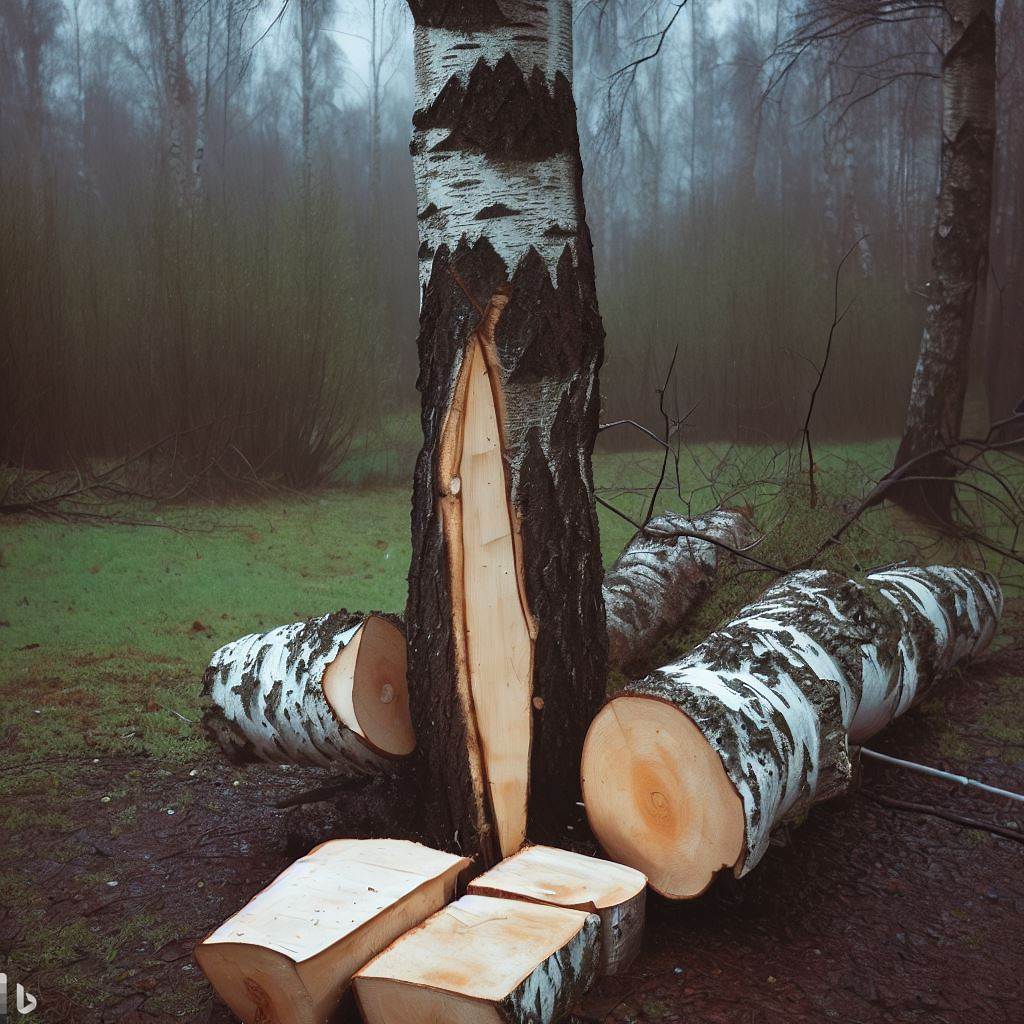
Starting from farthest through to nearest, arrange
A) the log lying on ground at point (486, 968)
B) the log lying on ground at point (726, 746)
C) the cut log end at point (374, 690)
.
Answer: the cut log end at point (374, 690), the log lying on ground at point (726, 746), the log lying on ground at point (486, 968)

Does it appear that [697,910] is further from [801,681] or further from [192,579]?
[192,579]

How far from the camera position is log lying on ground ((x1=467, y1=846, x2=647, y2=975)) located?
159 centimetres

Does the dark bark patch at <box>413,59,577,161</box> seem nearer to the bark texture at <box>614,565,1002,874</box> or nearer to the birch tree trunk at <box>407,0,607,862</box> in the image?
the birch tree trunk at <box>407,0,607,862</box>

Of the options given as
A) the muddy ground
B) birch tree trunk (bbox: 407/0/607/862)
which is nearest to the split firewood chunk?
the muddy ground

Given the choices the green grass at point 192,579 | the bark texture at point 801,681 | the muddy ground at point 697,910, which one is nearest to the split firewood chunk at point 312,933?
the muddy ground at point 697,910

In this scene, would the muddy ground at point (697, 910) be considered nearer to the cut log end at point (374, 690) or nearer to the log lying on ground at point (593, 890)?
the log lying on ground at point (593, 890)

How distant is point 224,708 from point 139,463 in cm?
322

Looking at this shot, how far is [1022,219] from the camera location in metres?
6.71

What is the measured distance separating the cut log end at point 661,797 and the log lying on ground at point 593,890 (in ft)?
0.28

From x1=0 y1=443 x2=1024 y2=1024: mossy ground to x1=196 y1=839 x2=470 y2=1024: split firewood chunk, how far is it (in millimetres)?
202

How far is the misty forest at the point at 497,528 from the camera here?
1.69 meters

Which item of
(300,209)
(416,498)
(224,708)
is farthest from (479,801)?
(300,209)

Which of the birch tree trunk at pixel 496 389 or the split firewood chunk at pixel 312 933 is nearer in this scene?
the split firewood chunk at pixel 312 933

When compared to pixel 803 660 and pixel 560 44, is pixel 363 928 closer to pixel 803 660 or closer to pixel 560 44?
pixel 803 660
